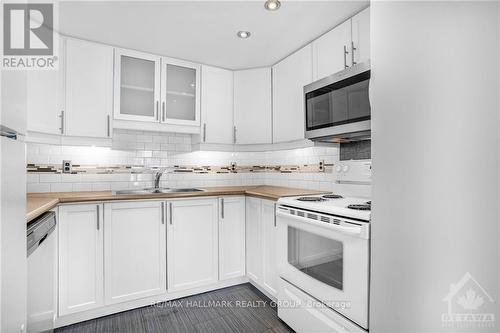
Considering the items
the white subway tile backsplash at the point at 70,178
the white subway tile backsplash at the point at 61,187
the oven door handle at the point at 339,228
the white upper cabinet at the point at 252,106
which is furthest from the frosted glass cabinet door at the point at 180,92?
the oven door handle at the point at 339,228

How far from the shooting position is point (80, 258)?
1.91 metres

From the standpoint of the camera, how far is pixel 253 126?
9.20 feet

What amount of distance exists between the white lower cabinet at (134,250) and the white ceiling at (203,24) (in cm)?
137

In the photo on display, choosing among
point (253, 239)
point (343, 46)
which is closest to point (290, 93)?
point (343, 46)

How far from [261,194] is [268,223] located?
250 millimetres

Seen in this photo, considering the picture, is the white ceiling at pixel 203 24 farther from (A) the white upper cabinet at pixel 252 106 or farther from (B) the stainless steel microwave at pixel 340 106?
(B) the stainless steel microwave at pixel 340 106

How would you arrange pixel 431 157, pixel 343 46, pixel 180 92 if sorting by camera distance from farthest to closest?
1. pixel 180 92
2. pixel 343 46
3. pixel 431 157

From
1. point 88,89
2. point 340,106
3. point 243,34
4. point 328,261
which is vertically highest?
point 243,34

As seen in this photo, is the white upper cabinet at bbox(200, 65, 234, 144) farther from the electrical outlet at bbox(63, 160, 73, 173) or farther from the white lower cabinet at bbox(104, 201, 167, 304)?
→ the electrical outlet at bbox(63, 160, 73, 173)

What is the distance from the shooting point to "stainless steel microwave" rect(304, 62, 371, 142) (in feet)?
5.30

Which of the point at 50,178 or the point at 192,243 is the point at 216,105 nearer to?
the point at 192,243

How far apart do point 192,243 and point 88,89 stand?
5.15ft

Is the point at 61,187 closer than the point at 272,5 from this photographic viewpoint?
No

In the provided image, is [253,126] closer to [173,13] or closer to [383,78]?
[173,13]
